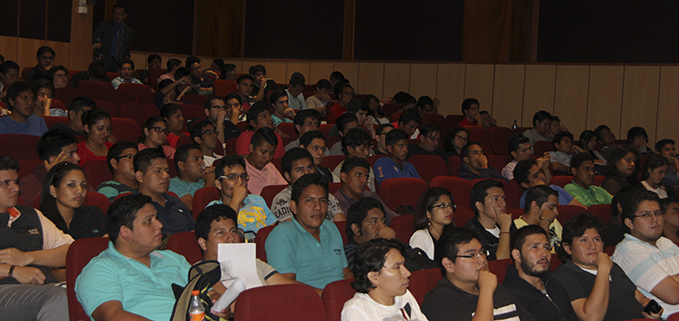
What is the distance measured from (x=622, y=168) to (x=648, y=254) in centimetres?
232

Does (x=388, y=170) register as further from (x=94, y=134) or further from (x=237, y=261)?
(x=237, y=261)

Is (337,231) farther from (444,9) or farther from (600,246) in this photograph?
(444,9)

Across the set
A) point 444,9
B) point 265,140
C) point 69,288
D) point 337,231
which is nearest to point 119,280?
point 69,288

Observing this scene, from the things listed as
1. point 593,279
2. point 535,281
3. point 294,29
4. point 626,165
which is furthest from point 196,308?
point 294,29

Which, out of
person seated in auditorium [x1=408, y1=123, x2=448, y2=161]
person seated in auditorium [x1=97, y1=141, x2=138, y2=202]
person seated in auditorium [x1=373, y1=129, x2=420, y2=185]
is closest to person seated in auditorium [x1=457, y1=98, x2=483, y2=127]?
person seated in auditorium [x1=408, y1=123, x2=448, y2=161]

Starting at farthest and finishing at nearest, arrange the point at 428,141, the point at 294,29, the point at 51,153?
the point at 294,29
the point at 428,141
the point at 51,153

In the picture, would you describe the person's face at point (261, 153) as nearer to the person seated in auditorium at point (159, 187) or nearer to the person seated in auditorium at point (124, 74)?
the person seated in auditorium at point (159, 187)

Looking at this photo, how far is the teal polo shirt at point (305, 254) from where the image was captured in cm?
283

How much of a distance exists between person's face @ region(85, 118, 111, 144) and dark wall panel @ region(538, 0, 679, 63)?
256 inches

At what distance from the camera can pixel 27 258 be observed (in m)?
2.49

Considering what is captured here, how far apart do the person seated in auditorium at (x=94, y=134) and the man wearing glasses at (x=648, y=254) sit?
3482mm

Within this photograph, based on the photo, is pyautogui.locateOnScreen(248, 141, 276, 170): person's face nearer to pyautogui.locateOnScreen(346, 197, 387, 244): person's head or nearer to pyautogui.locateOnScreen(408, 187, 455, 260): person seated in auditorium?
pyautogui.locateOnScreen(346, 197, 387, 244): person's head

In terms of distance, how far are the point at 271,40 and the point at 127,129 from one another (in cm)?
631

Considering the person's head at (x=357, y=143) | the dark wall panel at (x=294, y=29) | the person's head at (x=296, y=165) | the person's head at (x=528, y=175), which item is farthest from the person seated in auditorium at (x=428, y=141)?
the dark wall panel at (x=294, y=29)
